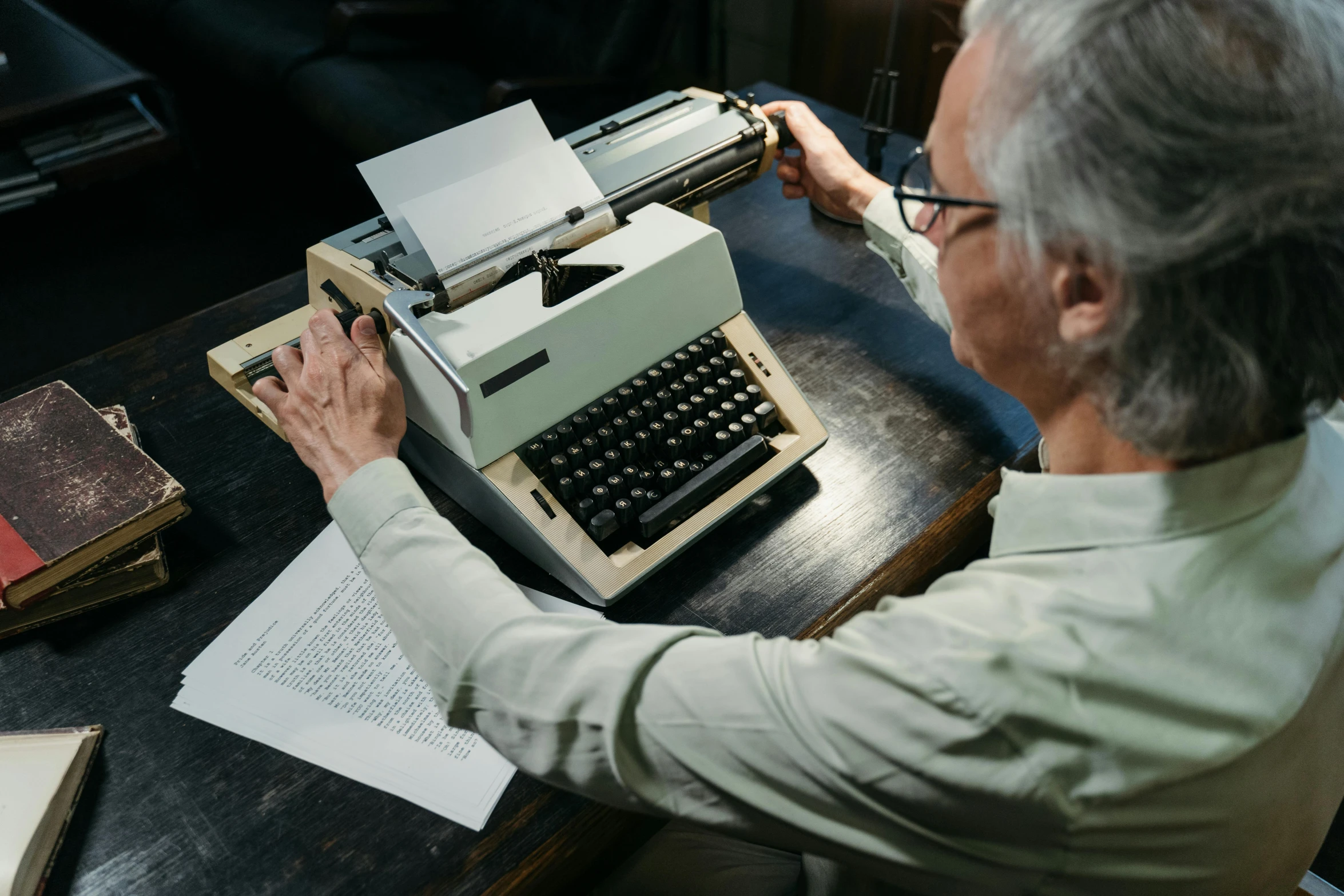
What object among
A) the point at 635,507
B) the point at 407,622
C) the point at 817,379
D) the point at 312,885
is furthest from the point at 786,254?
the point at 312,885

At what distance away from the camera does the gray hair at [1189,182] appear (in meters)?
0.64

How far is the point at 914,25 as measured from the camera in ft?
10.7

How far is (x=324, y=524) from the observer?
127 centimetres

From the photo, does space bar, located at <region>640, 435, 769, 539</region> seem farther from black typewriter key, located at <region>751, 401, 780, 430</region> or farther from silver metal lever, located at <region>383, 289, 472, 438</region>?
silver metal lever, located at <region>383, 289, 472, 438</region>

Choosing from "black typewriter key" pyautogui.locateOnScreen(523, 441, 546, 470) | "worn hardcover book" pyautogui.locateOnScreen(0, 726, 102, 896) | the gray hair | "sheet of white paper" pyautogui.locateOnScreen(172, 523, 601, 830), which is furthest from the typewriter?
the gray hair

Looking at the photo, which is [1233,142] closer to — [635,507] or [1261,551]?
[1261,551]

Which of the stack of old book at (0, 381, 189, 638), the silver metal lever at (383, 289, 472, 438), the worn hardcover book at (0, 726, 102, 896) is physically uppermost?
the silver metal lever at (383, 289, 472, 438)

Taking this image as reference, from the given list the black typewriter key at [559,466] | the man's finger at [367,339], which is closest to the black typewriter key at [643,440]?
the black typewriter key at [559,466]

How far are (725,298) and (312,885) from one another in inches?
37.7

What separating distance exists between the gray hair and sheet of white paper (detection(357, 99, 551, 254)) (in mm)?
754

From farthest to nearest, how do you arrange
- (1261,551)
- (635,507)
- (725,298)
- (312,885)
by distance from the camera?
(725,298) → (635,507) → (312,885) → (1261,551)

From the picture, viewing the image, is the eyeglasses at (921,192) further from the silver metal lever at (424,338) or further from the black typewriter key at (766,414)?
the silver metal lever at (424,338)

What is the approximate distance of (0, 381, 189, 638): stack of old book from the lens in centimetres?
108

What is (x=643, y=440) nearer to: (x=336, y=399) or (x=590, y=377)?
(x=590, y=377)
